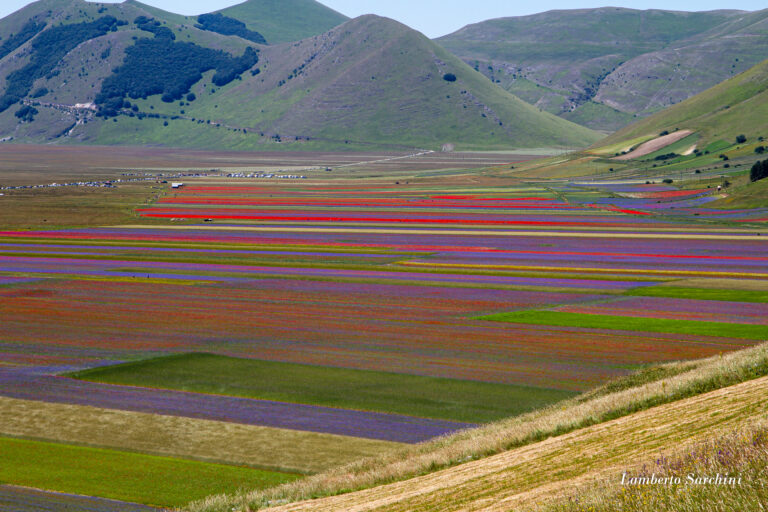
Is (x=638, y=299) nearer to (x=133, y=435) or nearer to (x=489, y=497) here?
(x=133, y=435)

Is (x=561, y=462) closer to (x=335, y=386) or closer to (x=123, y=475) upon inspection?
(x=123, y=475)

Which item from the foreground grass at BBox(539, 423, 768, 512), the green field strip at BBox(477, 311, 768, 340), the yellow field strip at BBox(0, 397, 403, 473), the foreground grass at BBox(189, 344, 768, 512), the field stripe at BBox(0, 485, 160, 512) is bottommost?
the green field strip at BBox(477, 311, 768, 340)

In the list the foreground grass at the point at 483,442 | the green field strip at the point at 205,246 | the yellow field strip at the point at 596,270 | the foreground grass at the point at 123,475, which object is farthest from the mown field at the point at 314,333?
the foreground grass at the point at 483,442

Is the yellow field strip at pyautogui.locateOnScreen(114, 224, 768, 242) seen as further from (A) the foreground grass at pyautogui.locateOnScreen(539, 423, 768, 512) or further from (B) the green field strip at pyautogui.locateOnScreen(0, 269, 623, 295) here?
(A) the foreground grass at pyautogui.locateOnScreen(539, 423, 768, 512)

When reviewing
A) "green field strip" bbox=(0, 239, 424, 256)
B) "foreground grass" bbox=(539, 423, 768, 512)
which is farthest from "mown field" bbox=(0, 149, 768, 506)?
"foreground grass" bbox=(539, 423, 768, 512)

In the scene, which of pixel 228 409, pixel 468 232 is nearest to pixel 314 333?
pixel 228 409

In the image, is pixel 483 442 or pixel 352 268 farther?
pixel 352 268
